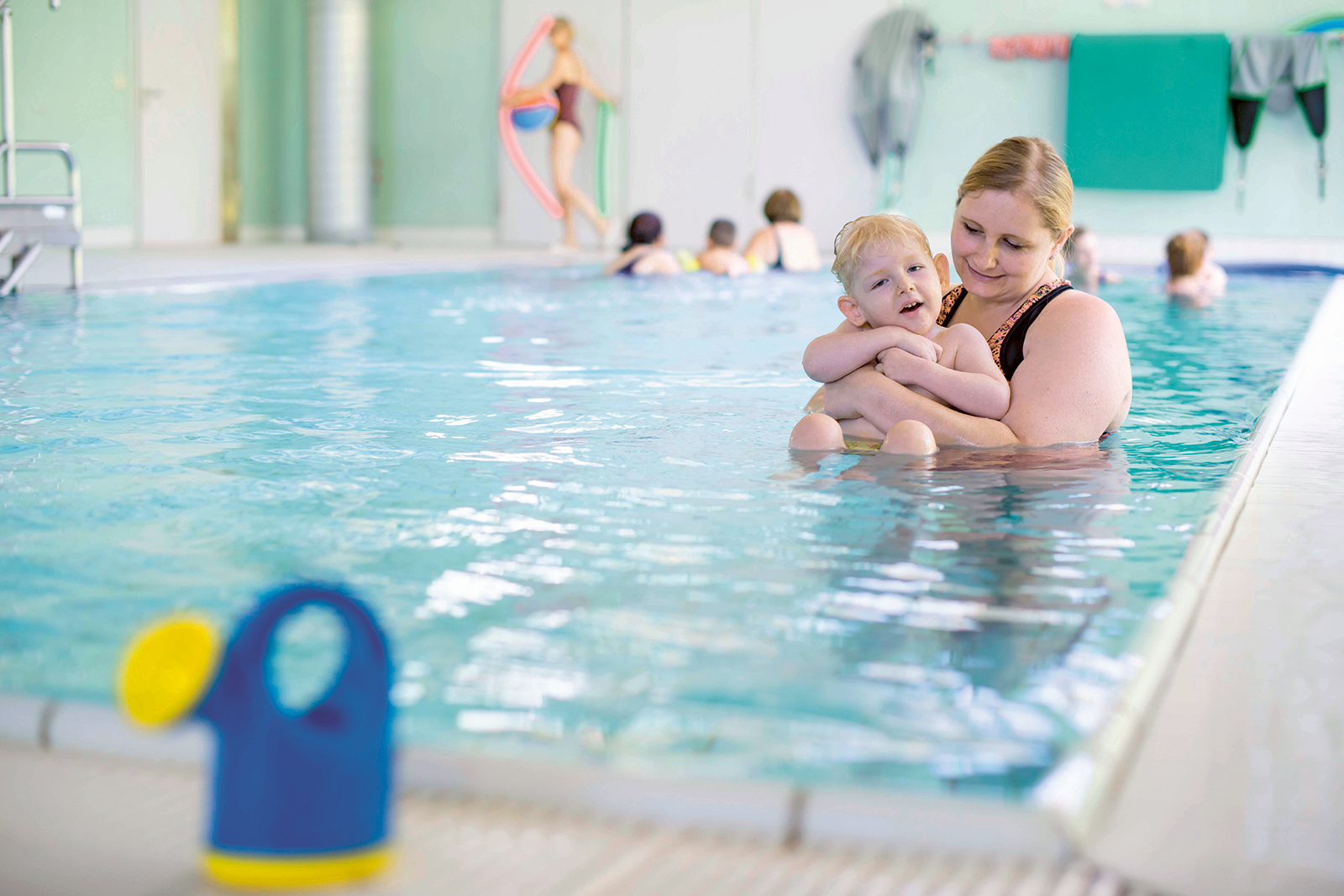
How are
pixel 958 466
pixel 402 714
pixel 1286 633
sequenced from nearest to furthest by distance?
pixel 402 714, pixel 1286 633, pixel 958 466

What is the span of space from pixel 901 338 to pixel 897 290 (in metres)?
0.11

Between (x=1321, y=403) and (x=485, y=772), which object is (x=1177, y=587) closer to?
(x=485, y=772)

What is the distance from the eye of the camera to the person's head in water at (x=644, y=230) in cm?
995

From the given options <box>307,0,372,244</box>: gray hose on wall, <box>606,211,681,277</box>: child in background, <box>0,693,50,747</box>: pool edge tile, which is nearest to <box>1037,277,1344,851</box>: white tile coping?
<box>0,693,50,747</box>: pool edge tile

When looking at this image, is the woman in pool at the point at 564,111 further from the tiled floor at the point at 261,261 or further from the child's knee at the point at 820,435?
the child's knee at the point at 820,435

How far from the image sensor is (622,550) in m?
2.06

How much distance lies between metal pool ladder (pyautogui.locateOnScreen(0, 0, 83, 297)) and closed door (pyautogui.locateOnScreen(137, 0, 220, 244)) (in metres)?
5.66

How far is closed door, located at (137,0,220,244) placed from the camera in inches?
495

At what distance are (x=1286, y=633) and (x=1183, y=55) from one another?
40.0 feet

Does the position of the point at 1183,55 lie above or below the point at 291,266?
above

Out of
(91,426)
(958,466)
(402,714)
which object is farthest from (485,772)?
(91,426)

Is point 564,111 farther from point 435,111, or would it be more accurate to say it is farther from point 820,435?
point 820,435

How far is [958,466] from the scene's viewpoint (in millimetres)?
2807

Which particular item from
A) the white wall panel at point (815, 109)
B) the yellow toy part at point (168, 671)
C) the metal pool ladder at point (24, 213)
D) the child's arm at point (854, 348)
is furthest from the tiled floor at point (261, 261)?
the yellow toy part at point (168, 671)
